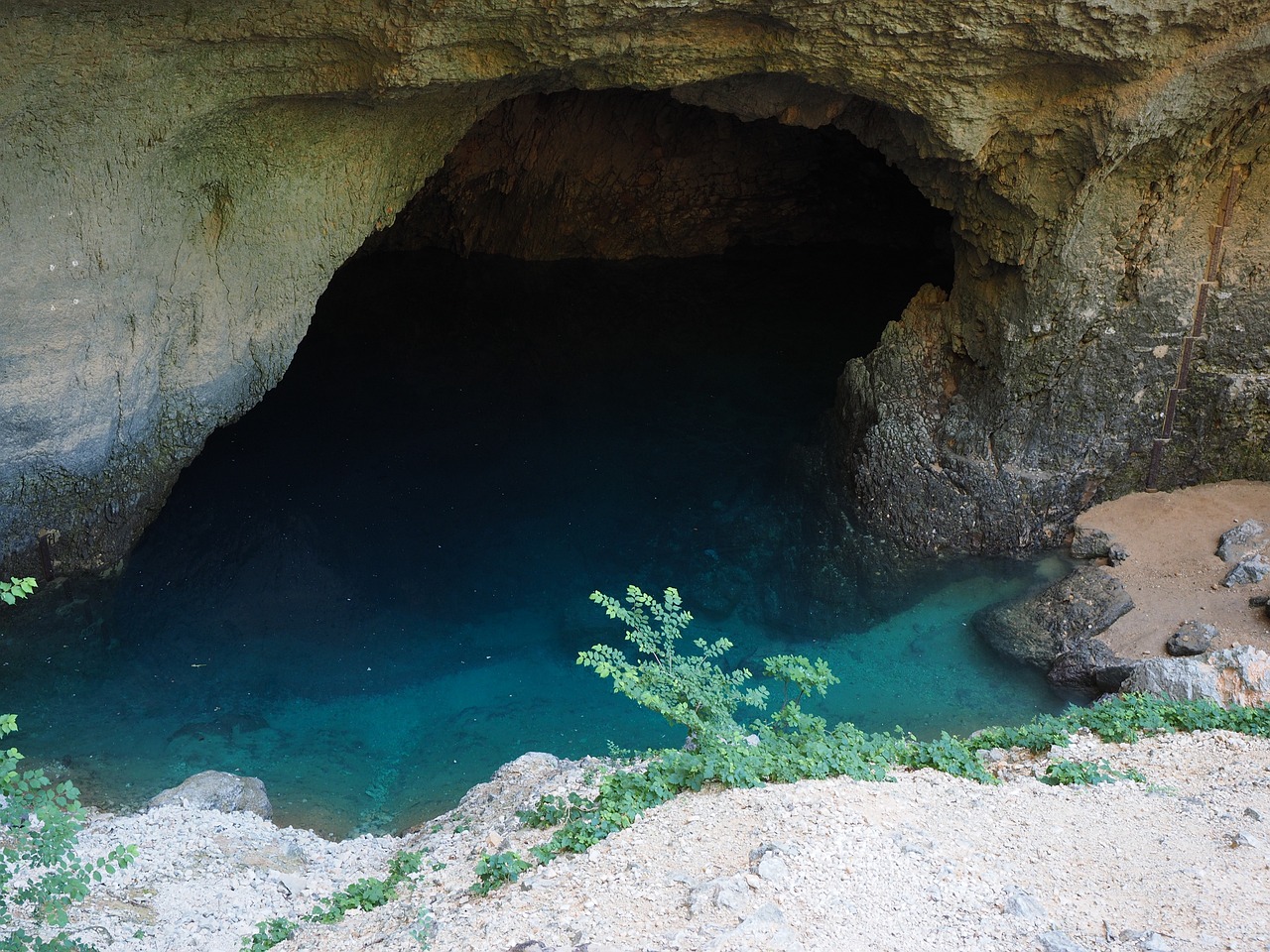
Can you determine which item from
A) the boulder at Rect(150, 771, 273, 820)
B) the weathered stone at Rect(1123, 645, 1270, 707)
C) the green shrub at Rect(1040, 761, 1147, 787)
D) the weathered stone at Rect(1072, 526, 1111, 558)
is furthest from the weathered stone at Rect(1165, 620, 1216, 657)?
the boulder at Rect(150, 771, 273, 820)

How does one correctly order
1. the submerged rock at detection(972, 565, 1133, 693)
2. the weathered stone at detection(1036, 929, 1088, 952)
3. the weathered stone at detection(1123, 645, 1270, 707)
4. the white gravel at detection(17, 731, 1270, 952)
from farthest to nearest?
the submerged rock at detection(972, 565, 1133, 693) < the weathered stone at detection(1123, 645, 1270, 707) < the white gravel at detection(17, 731, 1270, 952) < the weathered stone at detection(1036, 929, 1088, 952)

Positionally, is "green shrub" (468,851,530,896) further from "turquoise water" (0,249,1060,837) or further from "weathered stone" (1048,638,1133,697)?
"weathered stone" (1048,638,1133,697)

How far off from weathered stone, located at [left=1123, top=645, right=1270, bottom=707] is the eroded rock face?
88.3 inches

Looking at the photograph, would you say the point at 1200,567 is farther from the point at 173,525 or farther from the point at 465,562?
the point at 173,525

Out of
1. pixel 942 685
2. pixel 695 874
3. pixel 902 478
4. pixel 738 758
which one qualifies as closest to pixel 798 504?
pixel 902 478

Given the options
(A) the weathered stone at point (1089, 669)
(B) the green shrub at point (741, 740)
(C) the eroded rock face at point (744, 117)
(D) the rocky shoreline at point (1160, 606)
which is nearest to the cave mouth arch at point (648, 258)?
(C) the eroded rock face at point (744, 117)

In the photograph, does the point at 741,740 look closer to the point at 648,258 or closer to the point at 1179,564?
the point at 1179,564

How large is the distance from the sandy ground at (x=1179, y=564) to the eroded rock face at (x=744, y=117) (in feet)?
0.73

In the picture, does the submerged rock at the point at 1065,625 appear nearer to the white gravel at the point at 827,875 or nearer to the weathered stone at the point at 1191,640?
the weathered stone at the point at 1191,640

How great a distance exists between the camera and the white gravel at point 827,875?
11.6 feet

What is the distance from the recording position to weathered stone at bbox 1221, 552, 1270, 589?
296 inches

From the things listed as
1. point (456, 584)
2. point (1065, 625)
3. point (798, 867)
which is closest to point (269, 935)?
point (798, 867)

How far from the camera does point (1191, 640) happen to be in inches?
280

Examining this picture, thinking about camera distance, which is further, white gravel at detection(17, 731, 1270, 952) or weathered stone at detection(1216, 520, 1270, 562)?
weathered stone at detection(1216, 520, 1270, 562)
